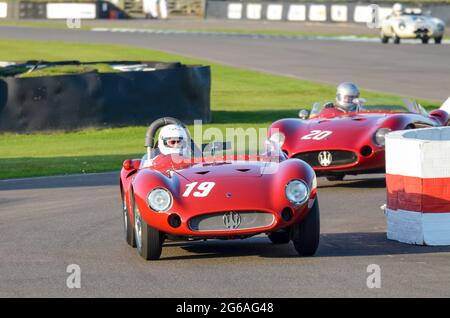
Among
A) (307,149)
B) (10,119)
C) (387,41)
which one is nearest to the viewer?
(307,149)

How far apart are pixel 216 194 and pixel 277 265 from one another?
27.9 inches

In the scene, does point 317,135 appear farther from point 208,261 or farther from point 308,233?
point 208,261

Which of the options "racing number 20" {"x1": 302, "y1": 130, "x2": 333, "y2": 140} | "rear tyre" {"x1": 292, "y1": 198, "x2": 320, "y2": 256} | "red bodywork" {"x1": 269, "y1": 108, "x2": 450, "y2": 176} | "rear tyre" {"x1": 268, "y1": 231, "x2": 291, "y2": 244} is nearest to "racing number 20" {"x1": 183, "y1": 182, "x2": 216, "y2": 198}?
"rear tyre" {"x1": 292, "y1": 198, "x2": 320, "y2": 256}

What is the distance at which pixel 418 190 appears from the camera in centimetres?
1018

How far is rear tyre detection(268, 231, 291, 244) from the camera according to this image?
9.96 metres

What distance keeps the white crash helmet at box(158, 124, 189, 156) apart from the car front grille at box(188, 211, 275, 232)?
4.97ft

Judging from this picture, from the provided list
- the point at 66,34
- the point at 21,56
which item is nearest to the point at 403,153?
the point at 21,56

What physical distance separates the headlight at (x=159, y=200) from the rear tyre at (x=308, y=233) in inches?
37.6

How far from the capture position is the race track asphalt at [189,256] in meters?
8.17

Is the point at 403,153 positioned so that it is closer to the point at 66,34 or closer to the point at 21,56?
the point at 21,56

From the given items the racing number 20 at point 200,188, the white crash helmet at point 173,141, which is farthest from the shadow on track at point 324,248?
the white crash helmet at point 173,141

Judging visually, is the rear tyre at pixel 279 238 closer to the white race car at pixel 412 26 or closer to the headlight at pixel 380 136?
the headlight at pixel 380 136

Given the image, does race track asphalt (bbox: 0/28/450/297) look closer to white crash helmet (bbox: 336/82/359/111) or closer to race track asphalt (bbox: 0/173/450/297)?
race track asphalt (bbox: 0/173/450/297)

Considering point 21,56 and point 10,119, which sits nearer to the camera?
point 10,119
